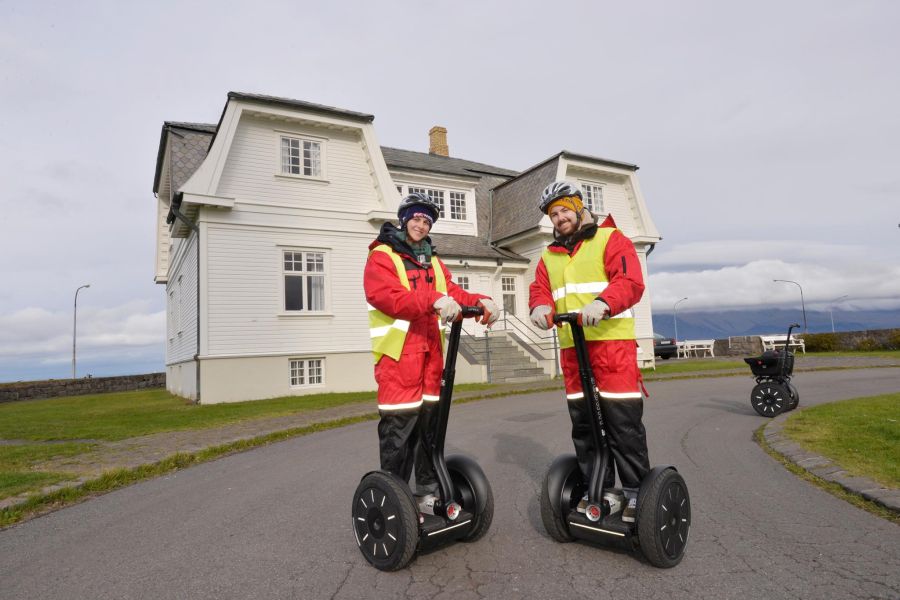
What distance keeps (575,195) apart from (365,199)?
14654 mm

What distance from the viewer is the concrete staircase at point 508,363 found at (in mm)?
18078

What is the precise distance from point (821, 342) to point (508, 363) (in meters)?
20.9

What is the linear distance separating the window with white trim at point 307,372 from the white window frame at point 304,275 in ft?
4.58

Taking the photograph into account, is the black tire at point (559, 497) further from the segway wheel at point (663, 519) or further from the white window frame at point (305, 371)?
the white window frame at point (305, 371)

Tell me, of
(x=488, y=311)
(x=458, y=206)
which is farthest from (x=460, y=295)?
(x=458, y=206)

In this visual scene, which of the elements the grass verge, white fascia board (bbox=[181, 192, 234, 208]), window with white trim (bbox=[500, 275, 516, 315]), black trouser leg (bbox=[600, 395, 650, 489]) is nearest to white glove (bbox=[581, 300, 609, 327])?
black trouser leg (bbox=[600, 395, 650, 489])

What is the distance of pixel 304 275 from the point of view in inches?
656

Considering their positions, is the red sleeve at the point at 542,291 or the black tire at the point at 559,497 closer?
the black tire at the point at 559,497

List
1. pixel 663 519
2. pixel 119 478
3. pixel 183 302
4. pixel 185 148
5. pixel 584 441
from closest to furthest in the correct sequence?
pixel 663 519, pixel 584 441, pixel 119 478, pixel 185 148, pixel 183 302

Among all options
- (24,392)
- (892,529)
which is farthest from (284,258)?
(24,392)

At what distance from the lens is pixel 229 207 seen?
15.5 meters

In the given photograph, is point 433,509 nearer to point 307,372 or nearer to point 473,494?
point 473,494

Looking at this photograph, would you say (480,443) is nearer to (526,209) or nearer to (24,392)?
(526,209)

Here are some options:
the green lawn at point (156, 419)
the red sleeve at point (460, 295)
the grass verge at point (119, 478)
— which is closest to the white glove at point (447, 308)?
the red sleeve at point (460, 295)
